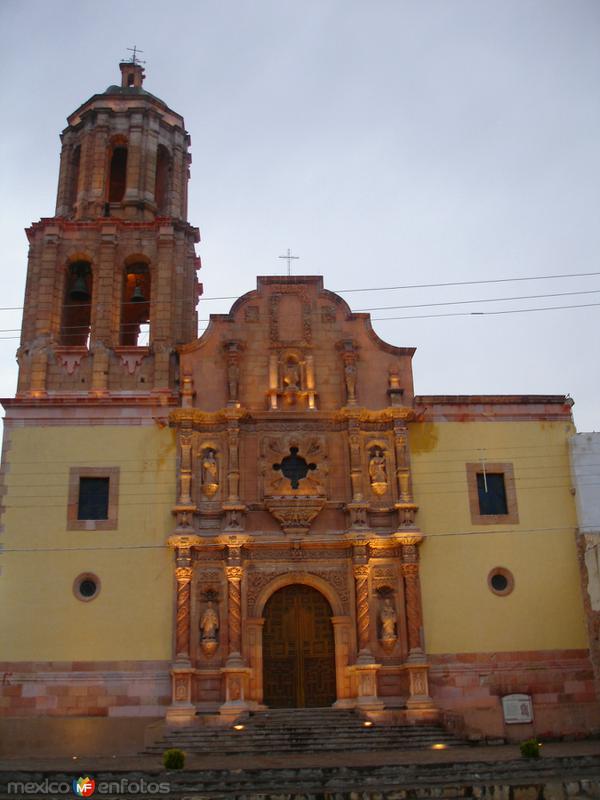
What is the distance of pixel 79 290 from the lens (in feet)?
87.7

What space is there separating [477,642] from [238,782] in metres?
10.1

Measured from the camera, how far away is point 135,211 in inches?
1091

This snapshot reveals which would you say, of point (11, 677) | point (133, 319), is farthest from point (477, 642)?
point (133, 319)

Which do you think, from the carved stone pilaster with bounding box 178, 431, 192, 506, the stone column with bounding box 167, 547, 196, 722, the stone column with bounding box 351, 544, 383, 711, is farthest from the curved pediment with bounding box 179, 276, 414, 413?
the stone column with bounding box 351, 544, 383, 711

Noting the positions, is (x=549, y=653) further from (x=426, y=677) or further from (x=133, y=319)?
(x=133, y=319)

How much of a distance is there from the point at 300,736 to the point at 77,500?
337 inches

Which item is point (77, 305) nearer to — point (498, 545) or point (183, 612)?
point (183, 612)

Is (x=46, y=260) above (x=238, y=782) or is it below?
above

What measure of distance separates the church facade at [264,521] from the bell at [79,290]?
6.9 inches

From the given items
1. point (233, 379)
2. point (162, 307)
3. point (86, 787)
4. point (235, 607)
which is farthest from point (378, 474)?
point (86, 787)

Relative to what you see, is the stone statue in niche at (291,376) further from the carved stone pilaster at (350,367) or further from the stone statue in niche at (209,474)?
the stone statue in niche at (209,474)

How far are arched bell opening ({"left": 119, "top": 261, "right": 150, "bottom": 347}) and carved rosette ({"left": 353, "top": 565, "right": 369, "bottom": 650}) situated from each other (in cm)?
1020

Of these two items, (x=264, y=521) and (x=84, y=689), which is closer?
(x=84, y=689)

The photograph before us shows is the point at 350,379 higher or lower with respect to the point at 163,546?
higher
